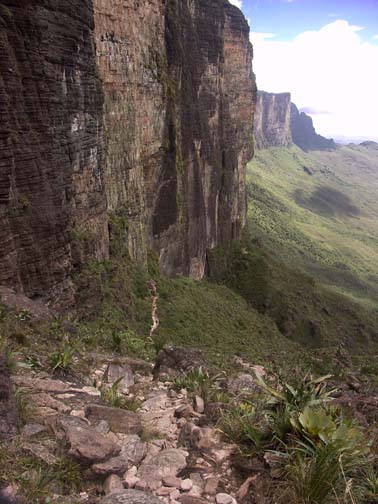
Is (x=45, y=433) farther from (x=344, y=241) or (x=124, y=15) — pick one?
(x=344, y=241)

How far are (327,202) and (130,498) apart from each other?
15487 cm

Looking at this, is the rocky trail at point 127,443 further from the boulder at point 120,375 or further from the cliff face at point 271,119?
the cliff face at point 271,119

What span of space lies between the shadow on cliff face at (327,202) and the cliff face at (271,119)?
31.5m

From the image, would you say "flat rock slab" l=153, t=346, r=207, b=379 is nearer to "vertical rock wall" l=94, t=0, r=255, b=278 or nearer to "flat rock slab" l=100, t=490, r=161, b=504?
"flat rock slab" l=100, t=490, r=161, b=504

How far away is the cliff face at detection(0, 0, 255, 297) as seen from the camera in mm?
15289

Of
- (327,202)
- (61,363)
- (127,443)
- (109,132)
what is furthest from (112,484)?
(327,202)

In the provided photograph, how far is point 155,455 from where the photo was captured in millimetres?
5637

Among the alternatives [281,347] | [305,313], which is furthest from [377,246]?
[281,347]

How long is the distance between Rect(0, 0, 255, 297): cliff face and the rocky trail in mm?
8744

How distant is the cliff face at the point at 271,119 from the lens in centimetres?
17162

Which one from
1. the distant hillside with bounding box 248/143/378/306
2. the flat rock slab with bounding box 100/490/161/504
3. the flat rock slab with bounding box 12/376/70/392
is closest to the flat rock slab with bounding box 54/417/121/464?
the flat rock slab with bounding box 100/490/161/504

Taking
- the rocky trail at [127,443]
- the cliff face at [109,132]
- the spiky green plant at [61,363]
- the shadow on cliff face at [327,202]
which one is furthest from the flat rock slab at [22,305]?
the shadow on cliff face at [327,202]

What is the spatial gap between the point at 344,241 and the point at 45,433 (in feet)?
368

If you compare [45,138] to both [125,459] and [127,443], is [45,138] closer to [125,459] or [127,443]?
[127,443]
